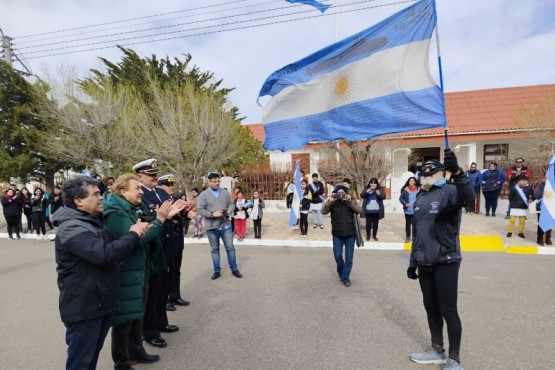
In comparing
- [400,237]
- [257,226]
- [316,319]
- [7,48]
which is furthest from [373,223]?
[7,48]

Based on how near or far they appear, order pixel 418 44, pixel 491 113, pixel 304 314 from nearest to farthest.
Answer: pixel 418 44 → pixel 304 314 → pixel 491 113

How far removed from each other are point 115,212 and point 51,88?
14.5 m

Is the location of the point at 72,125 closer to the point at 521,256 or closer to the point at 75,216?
the point at 75,216

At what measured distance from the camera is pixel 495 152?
2147 cm

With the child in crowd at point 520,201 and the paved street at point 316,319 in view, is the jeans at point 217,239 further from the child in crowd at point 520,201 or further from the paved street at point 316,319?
the child in crowd at point 520,201

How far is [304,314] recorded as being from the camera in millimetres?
4492

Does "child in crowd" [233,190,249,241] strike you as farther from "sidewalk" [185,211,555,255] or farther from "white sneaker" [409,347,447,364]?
"white sneaker" [409,347,447,364]

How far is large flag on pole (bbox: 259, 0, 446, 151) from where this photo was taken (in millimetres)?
4078

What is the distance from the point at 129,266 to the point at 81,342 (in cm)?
67

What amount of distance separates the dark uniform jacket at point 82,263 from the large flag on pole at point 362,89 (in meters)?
2.87

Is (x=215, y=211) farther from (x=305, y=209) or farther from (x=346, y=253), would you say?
(x=305, y=209)

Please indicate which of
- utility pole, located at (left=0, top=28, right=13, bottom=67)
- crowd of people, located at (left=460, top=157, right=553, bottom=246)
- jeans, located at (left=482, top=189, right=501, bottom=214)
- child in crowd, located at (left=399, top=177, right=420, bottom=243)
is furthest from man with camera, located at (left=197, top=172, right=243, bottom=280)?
utility pole, located at (left=0, top=28, right=13, bottom=67)

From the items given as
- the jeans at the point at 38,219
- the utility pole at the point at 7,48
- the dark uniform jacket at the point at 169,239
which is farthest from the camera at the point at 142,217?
the utility pole at the point at 7,48

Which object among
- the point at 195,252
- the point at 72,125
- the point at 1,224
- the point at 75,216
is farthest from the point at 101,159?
the point at 75,216
